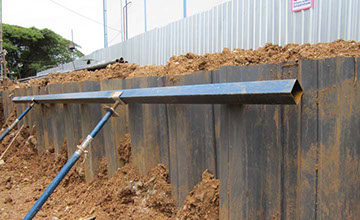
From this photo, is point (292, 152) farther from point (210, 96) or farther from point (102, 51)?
point (102, 51)

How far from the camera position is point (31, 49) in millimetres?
32812

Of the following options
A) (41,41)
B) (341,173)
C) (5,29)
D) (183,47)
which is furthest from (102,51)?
(41,41)

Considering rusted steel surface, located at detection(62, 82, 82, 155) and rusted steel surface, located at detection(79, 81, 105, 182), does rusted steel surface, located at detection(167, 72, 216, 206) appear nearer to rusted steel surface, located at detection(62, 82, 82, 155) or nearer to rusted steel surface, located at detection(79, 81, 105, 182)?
rusted steel surface, located at detection(79, 81, 105, 182)

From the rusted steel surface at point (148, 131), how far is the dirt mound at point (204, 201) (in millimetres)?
497

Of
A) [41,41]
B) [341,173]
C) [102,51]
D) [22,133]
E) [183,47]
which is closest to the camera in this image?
[341,173]

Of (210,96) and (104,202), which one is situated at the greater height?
(210,96)

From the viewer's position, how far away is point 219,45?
15.8 ft

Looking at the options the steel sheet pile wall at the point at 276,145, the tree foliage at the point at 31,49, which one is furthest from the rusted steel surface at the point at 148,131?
the tree foliage at the point at 31,49

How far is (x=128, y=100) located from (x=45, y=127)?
112 inches

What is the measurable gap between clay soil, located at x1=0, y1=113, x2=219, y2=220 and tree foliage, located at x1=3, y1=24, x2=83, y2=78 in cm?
3039

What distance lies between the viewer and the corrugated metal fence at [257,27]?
3.12 meters

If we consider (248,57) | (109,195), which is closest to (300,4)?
(248,57)

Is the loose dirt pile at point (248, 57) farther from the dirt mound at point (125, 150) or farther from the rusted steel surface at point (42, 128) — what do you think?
the rusted steel surface at point (42, 128)

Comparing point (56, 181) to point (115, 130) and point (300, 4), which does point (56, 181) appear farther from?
point (300, 4)
